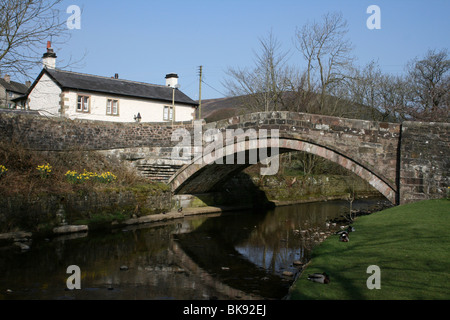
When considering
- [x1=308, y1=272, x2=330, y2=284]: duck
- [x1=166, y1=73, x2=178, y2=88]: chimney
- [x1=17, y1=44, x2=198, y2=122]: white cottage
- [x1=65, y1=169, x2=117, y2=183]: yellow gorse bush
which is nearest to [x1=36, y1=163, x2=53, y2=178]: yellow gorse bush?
[x1=65, y1=169, x2=117, y2=183]: yellow gorse bush

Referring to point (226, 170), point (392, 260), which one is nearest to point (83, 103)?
point (226, 170)

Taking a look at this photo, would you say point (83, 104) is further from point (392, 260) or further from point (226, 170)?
point (392, 260)

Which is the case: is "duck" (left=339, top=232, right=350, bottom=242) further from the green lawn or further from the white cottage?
the white cottage

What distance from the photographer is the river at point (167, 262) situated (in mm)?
7500

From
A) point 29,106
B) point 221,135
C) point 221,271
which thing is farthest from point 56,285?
point 29,106

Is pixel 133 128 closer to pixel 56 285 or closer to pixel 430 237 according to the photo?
pixel 56 285

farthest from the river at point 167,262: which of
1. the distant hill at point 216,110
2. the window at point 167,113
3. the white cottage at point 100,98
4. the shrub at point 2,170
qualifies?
the distant hill at point 216,110

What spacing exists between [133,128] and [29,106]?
13132mm

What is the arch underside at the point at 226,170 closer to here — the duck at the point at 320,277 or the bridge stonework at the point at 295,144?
the bridge stonework at the point at 295,144

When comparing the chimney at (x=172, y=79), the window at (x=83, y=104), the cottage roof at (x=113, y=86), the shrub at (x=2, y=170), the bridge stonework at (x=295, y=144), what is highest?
the chimney at (x=172, y=79)

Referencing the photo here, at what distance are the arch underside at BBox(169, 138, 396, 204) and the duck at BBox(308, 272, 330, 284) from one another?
7124 millimetres

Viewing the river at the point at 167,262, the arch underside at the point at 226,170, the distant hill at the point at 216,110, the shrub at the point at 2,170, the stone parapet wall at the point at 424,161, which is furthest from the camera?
the distant hill at the point at 216,110

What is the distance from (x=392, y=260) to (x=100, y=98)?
2308cm

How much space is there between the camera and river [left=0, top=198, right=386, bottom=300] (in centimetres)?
750
